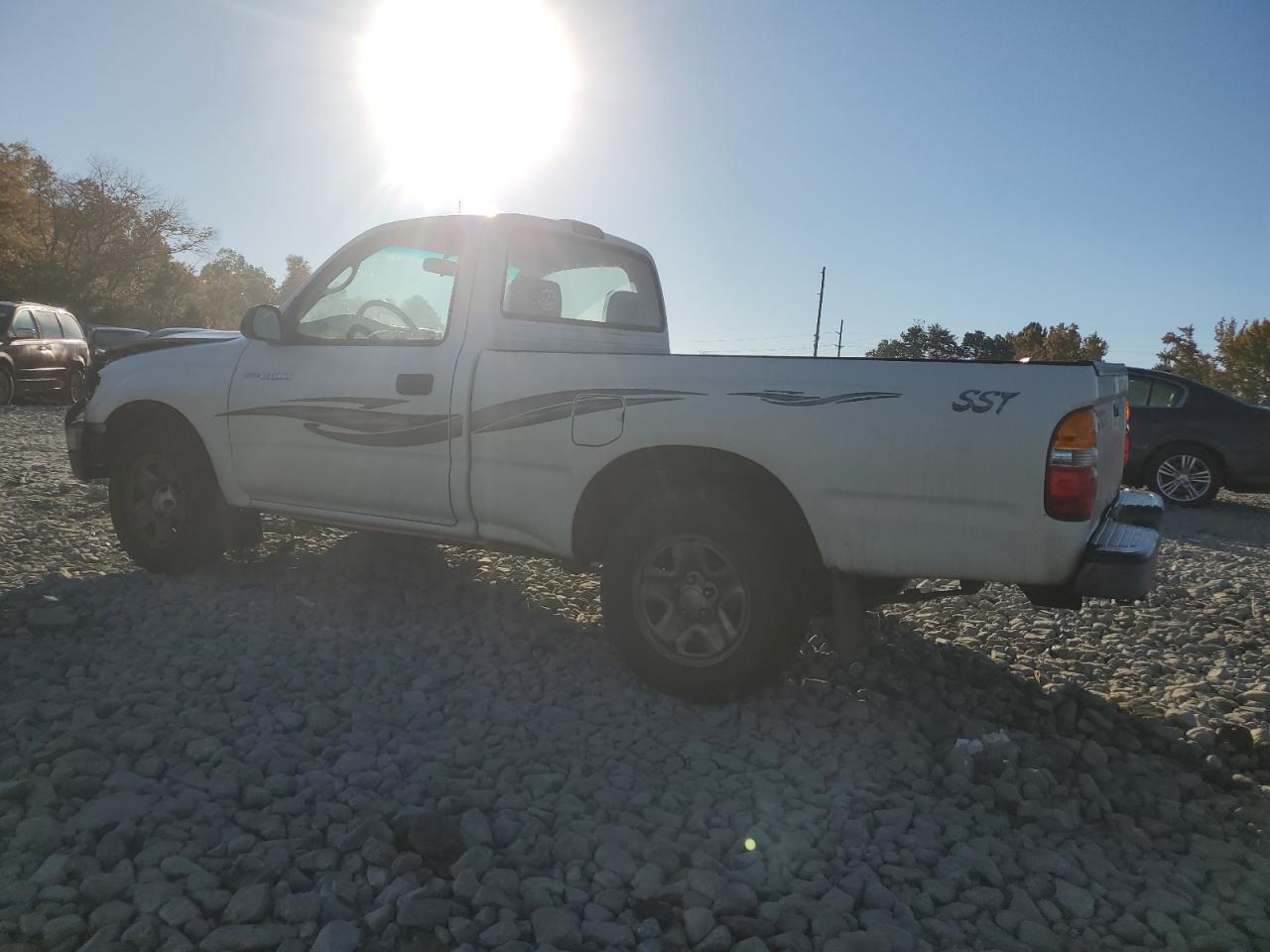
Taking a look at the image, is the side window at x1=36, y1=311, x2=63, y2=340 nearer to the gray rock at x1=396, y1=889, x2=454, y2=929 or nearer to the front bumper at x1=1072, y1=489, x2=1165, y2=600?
the gray rock at x1=396, y1=889, x2=454, y2=929

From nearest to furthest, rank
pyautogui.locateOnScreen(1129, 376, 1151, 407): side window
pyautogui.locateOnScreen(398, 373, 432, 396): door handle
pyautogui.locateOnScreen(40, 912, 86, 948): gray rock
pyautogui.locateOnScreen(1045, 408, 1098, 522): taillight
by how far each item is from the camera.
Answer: pyautogui.locateOnScreen(40, 912, 86, 948): gray rock < pyautogui.locateOnScreen(1045, 408, 1098, 522): taillight < pyautogui.locateOnScreen(398, 373, 432, 396): door handle < pyautogui.locateOnScreen(1129, 376, 1151, 407): side window

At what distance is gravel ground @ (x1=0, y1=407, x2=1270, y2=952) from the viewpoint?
2.24 metres

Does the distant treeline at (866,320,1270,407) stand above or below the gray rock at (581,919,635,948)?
above

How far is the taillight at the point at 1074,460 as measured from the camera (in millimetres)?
2932

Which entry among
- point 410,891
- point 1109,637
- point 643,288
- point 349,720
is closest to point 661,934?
point 410,891

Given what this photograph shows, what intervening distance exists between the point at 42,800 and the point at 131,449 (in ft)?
10.2

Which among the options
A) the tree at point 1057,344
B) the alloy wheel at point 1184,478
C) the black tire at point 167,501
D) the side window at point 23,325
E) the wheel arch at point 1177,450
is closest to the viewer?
the black tire at point 167,501

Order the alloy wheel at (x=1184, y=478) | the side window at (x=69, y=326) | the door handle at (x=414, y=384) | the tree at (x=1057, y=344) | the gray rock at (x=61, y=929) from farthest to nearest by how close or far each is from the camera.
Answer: the tree at (x=1057, y=344), the side window at (x=69, y=326), the alloy wheel at (x=1184, y=478), the door handle at (x=414, y=384), the gray rock at (x=61, y=929)

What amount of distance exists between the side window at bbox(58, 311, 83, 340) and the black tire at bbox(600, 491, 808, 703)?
57.6 feet

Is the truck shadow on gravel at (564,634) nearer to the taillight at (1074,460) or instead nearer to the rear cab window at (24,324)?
the taillight at (1074,460)

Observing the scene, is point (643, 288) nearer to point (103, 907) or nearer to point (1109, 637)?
point (1109, 637)

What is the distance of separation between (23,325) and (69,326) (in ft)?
5.03

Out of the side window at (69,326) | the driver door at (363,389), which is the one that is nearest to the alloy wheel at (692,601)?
the driver door at (363,389)

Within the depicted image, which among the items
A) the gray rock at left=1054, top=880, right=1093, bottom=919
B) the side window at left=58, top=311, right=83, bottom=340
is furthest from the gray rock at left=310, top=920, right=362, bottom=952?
the side window at left=58, top=311, right=83, bottom=340
